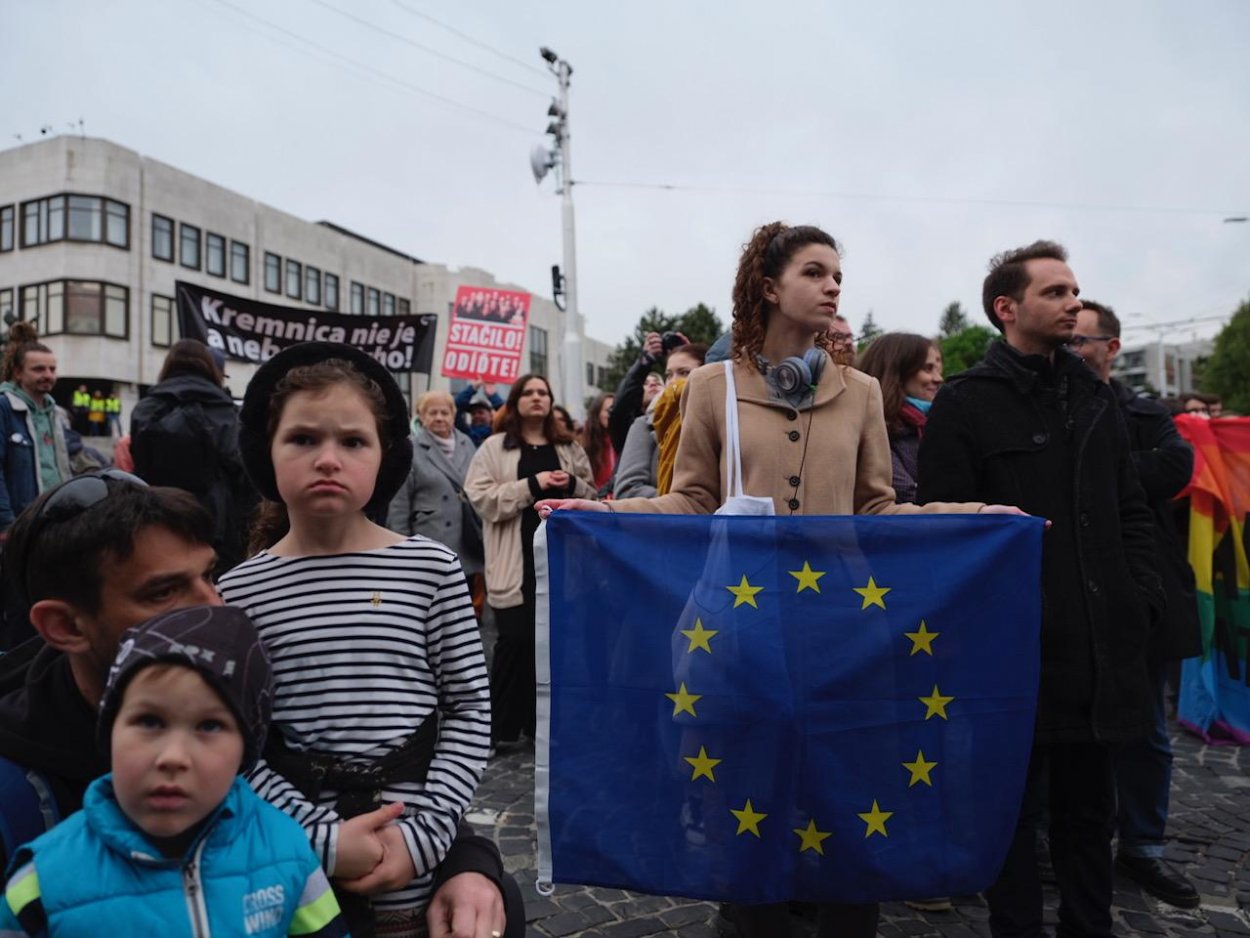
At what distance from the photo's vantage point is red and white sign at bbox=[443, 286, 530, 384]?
Result: 44.5 feet

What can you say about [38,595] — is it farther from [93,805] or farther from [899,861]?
[899,861]

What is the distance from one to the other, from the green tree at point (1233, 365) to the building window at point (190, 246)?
55.3 metres

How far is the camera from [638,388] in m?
5.52

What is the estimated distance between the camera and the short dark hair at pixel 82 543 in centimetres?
158

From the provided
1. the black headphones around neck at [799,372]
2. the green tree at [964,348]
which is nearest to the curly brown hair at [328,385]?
the black headphones around neck at [799,372]

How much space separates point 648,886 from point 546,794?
A: 356mm

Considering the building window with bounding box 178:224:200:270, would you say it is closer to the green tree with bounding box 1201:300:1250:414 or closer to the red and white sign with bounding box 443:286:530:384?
the red and white sign with bounding box 443:286:530:384

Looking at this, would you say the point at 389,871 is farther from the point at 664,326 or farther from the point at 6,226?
the point at 6,226

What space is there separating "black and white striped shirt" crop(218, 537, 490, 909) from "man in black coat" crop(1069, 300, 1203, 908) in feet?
9.34

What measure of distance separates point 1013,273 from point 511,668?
3.46 m

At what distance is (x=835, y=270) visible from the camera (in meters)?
2.86

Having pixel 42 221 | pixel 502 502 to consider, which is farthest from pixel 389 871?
pixel 42 221

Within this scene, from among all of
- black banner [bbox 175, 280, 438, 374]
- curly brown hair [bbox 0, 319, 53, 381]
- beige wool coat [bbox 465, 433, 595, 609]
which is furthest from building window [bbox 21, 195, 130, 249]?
beige wool coat [bbox 465, 433, 595, 609]

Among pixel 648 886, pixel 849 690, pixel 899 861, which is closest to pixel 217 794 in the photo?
pixel 648 886
